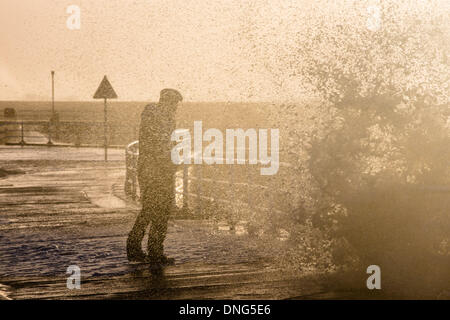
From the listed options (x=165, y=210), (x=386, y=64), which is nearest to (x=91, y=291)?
(x=165, y=210)

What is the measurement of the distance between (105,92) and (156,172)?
19474mm

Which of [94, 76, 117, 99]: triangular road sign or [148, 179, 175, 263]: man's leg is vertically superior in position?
[94, 76, 117, 99]: triangular road sign

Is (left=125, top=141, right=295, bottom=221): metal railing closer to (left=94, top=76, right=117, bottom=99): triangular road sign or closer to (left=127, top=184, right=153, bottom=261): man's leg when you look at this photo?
(left=127, top=184, right=153, bottom=261): man's leg

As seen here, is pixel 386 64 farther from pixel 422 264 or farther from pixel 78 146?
pixel 78 146

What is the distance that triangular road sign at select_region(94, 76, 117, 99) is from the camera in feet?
93.7

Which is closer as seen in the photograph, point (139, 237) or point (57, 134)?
point (139, 237)

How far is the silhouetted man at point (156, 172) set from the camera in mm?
9570

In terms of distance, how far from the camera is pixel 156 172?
9.67 m

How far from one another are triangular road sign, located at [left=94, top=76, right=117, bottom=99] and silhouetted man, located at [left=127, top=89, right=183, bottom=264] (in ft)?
62.6

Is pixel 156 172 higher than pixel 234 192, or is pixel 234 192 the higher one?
pixel 156 172

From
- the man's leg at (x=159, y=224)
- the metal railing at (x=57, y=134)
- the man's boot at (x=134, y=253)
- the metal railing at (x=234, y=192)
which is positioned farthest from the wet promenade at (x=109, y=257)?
the metal railing at (x=57, y=134)

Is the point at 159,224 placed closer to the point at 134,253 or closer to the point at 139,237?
the point at 139,237

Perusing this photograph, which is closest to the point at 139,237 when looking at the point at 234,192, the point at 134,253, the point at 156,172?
the point at 134,253

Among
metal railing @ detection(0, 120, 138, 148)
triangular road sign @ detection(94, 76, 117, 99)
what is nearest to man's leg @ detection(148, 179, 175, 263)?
triangular road sign @ detection(94, 76, 117, 99)
